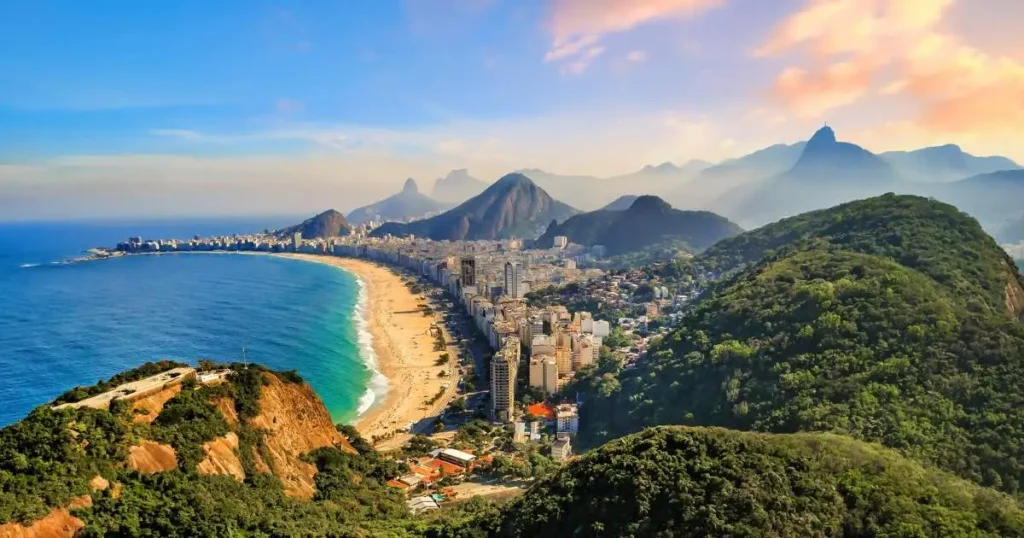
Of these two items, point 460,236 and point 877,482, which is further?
point 460,236

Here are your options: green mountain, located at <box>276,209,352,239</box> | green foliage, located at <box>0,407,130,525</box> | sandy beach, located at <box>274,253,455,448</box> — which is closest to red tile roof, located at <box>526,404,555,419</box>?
sandy beach, located at <box>274,253,455,448</box>

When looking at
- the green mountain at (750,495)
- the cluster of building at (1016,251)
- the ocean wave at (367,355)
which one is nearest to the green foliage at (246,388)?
the green mountain at (750,495)

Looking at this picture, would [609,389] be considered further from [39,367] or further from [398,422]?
[39,367]

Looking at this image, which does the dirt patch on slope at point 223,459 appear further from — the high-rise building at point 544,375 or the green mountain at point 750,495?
the high-rise building at point 544,375

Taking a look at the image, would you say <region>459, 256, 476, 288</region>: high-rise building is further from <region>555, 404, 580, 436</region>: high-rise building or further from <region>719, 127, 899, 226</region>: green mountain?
<region>719, 127, 899, 226</region>: green mountain

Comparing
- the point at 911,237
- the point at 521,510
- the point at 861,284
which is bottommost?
the point at 521,510

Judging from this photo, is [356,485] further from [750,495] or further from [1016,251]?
[1016,251]

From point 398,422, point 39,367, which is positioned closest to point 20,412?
point 39,367
